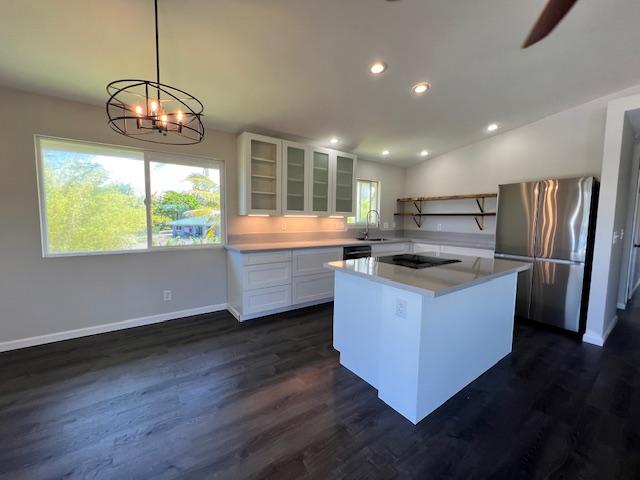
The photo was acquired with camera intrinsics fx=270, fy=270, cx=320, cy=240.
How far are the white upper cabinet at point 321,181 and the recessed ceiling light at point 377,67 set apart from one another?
155 centimetres

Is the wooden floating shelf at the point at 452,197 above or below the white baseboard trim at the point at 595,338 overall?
above

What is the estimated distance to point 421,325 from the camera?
1.56m

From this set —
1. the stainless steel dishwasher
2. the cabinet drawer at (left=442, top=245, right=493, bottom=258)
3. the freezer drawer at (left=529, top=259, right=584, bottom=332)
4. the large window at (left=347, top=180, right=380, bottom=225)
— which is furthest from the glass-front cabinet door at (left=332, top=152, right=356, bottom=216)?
the freezer drawer at (left=529, top=259, right=584, bottom=332)

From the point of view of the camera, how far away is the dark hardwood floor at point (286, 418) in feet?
4.55

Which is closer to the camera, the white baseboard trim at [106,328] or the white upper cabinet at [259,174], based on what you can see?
the white baseboard trim at [106,328]

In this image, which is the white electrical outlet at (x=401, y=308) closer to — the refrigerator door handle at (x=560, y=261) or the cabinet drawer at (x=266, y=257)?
the cabinet drawer at (x=266, y=257)

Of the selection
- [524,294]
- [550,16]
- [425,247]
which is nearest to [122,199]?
[550,16]

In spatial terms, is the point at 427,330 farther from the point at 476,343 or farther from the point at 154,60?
the point at 154,60

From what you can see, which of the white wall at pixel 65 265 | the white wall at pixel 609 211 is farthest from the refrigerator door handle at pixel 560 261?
the white wall at pixel 65 265

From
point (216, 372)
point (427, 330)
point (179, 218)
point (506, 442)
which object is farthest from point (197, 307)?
point (506, 442)

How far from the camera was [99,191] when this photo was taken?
278 cm

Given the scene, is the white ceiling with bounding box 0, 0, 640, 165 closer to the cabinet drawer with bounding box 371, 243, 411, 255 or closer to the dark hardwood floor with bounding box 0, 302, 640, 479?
the cabinet drawer with bounding box 371, 243, 411, 255

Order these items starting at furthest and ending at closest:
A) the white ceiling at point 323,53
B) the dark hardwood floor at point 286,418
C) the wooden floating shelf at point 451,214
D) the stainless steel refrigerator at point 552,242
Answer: the wooden floating shelf at point 451,214 → the stainless steel refrigerator at point 552,242 → the white ceiling at point 323,53 → the dark hardwood floor at point 286,418

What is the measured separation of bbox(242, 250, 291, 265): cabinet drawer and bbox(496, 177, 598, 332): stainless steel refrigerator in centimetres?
278
